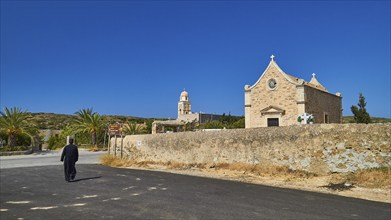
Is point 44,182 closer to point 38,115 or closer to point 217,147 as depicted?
point 217,147

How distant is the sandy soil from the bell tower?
59.4m

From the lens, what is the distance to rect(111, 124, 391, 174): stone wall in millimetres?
11953

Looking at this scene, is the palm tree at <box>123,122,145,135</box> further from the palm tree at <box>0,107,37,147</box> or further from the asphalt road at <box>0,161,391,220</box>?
the asphalt road at <box>0,161,391,220</box>

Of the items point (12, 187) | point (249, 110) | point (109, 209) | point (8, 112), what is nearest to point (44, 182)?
point (12, 187)

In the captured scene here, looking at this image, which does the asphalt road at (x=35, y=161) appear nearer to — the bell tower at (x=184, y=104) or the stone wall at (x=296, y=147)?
the stone wall at (x=296, y=147)

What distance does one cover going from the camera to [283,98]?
2448 centimetres

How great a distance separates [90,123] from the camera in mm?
39688

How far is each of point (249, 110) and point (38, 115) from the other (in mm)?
94713

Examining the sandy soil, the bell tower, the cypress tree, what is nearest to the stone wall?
the sandy soil

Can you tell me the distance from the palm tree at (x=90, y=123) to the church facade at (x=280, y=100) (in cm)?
2055

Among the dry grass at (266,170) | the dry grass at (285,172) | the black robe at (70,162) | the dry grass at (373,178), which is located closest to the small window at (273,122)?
the dry grass at (285,172)

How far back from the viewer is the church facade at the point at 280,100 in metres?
23.8

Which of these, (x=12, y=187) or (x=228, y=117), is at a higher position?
(x=228, y=117)

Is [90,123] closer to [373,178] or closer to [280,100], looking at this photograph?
[280,100]
